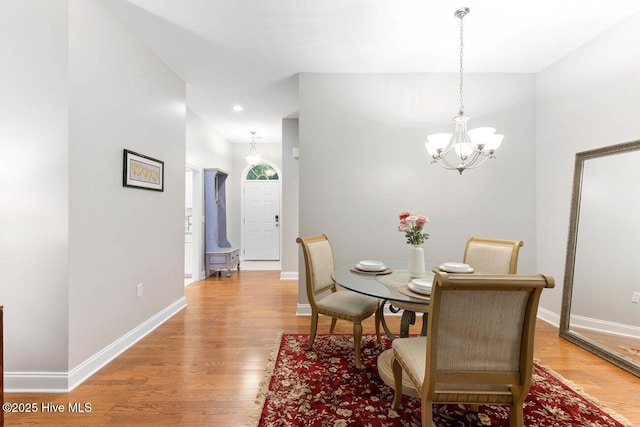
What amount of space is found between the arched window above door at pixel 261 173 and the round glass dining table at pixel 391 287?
4.72 metres

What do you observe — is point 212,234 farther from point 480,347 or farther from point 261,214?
point 480,347

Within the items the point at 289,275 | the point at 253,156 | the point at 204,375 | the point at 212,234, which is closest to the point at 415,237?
the point at 204,375

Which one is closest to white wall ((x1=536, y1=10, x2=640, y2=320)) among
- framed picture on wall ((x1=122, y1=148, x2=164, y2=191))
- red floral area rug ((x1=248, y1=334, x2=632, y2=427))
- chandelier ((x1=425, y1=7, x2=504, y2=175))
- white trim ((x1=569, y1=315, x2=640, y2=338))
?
white trim ((x1=569, y1=315, x2=640, y2=338))

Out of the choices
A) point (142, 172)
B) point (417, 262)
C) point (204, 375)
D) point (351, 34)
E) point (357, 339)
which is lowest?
point (204, 375)

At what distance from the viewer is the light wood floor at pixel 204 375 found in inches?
66.2

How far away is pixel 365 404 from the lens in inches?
69.8

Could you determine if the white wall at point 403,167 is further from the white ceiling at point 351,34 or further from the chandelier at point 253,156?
the chandelier at point 253,156

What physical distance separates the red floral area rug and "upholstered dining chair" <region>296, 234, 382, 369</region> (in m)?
0.22

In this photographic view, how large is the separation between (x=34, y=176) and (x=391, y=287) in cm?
236

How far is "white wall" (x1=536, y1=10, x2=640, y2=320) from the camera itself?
2.38m

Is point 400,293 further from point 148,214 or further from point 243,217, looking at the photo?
point 243,217

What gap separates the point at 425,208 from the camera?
330cm

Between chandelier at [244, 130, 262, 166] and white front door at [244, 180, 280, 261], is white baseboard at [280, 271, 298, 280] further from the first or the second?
chandelier at [244, 130, 262, 166]

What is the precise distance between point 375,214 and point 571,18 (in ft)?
7.57
